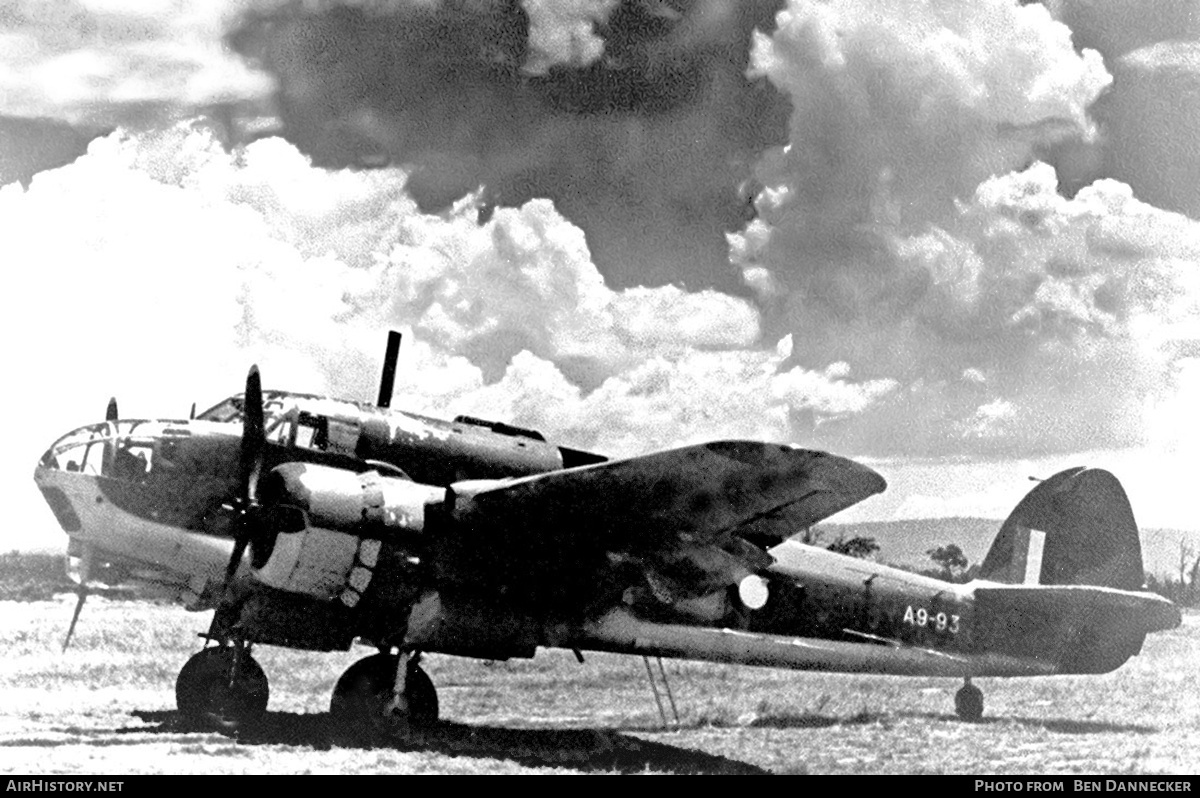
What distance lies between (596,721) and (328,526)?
15.3ft

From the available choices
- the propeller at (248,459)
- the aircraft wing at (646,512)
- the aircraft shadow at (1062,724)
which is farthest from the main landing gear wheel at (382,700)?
the aircraft shadow at (1062,724)

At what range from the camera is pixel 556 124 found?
1252cm

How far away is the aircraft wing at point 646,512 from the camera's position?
6.93 metres

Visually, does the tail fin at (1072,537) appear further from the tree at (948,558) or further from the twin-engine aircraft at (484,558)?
the tree at (948,558)

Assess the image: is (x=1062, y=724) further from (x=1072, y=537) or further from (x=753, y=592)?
(x=753, y=592)

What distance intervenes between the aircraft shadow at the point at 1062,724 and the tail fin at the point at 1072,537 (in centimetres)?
178

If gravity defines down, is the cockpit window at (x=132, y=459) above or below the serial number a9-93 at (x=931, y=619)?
above

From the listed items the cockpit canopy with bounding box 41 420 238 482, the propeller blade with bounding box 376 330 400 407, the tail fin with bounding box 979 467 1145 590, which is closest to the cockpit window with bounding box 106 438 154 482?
the cockpit canopy with bounding box 41 420 238 482

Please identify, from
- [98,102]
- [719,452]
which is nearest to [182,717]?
[719,452]

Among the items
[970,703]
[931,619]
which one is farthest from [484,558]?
[970,703]

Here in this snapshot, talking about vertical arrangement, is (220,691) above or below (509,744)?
above

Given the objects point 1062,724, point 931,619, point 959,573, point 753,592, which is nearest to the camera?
point 753,592

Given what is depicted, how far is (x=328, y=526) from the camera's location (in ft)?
26.3

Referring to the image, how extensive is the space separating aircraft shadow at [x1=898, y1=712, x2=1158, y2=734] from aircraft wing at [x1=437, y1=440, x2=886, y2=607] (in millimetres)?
4573
